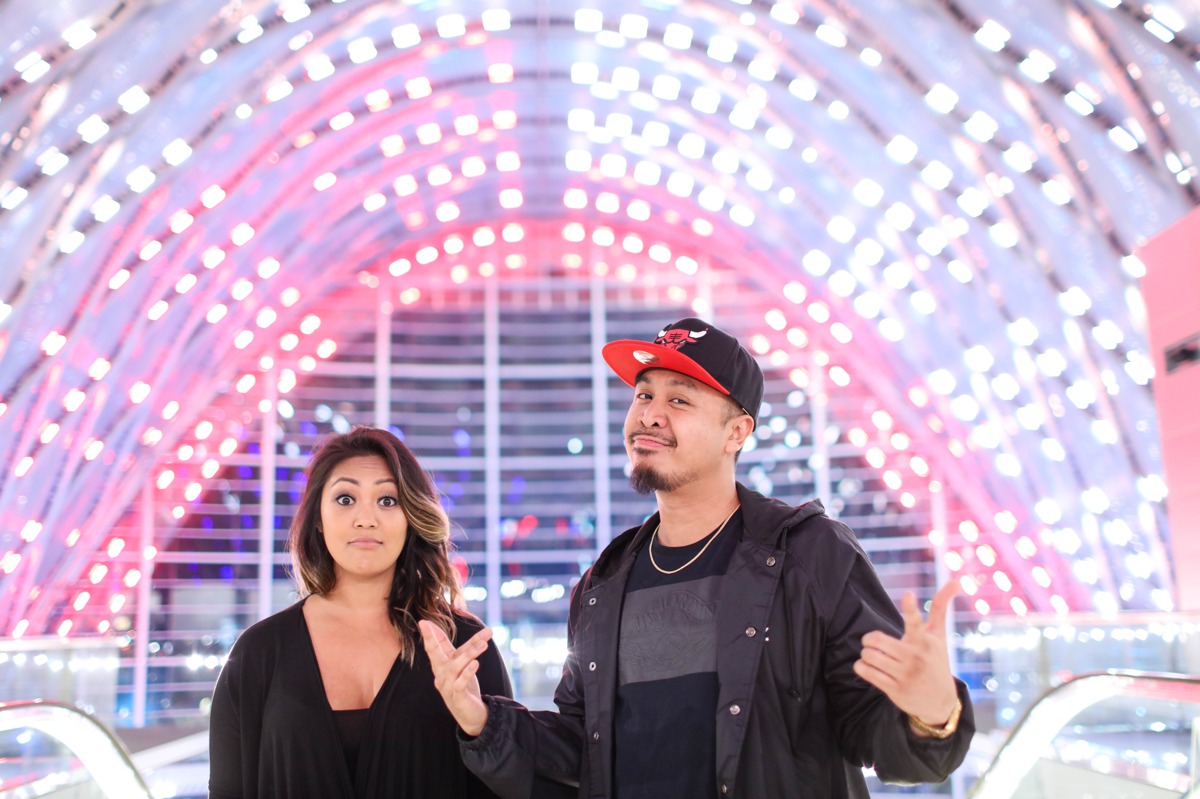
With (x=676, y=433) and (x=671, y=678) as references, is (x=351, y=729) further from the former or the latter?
(x=676, y=433)

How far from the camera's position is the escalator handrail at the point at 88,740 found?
19.6ft

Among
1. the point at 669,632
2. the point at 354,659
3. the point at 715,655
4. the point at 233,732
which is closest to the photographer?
the point at 715,655

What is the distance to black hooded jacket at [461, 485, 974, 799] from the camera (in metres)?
3.87

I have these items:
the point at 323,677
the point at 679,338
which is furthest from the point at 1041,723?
the point at 323,677

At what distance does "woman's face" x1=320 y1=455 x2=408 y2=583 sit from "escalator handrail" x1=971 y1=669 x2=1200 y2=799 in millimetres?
3536

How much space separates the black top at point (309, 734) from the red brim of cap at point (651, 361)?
52.2 inches

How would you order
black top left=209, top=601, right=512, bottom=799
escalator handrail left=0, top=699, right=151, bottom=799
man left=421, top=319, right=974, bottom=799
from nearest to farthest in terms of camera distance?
1. man left=421, top=319, right=974, bottom=799
2. black top left=209, top=601, right=512, bottom=799
3. escalator handrail left=0, top=699, right=151, bottom=799

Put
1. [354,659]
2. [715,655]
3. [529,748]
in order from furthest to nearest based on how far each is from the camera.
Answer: [354,659] → [529,748] → [715,655]

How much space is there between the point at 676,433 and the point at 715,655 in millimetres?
771

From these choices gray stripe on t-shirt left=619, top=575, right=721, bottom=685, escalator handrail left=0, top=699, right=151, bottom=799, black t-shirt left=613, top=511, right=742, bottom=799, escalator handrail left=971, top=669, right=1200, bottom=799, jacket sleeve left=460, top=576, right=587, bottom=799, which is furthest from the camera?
escalator handrail left=971, top=669, right=1200, bottom=799

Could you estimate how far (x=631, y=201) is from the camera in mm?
37031

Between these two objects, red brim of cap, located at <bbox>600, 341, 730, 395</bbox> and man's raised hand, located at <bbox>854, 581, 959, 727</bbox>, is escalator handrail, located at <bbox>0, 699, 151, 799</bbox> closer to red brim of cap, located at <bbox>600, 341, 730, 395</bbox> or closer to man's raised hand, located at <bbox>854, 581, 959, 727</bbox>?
red brim of cap, located at <bbox>600, 341, 730, 395</bbox>

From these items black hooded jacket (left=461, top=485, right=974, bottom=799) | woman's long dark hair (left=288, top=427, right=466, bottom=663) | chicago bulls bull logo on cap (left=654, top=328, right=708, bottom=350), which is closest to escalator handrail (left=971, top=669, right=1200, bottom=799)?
black hooded jacket (left=461, top=485, right=974, bottom=799)

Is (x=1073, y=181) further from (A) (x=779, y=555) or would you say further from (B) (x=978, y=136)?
(A) (x=779, y=555)
